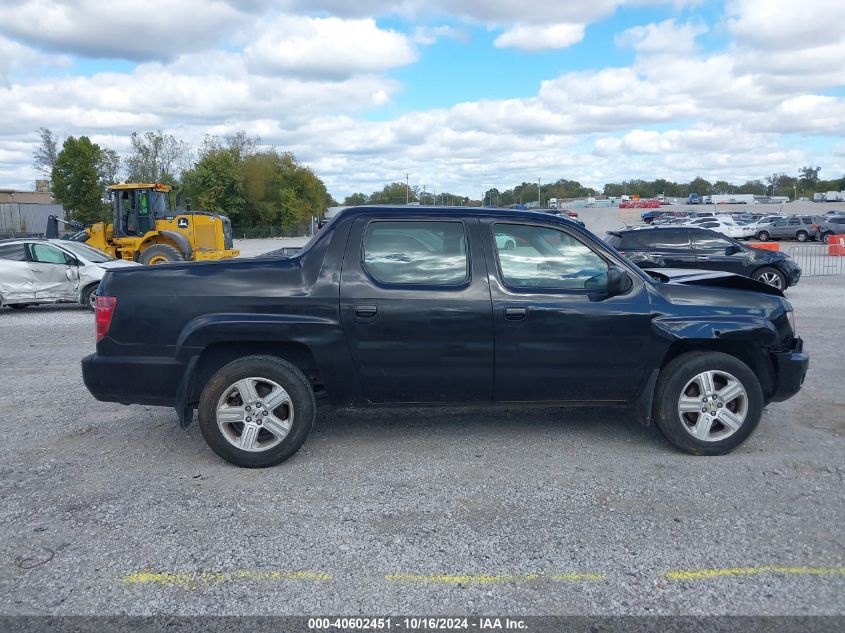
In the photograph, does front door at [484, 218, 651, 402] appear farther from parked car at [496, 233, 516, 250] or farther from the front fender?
the front fender

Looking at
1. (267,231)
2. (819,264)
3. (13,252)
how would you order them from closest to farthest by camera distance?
(13,252) < (819,264) < (267,231)

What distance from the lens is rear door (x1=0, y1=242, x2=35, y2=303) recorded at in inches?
559

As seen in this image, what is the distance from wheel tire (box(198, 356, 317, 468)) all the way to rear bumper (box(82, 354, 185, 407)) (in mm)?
272

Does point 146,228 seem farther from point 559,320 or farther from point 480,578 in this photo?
point 480,578

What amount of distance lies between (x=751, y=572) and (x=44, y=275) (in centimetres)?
1385

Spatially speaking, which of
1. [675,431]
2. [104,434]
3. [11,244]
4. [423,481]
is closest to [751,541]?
[675,431]

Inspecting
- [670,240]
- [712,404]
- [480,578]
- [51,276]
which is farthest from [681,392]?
[51,276]

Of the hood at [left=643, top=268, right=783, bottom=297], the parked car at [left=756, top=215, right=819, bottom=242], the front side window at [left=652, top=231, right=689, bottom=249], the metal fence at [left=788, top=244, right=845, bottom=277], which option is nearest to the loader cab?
the front side window at [left=652, top=231, right=689, bottom=249]

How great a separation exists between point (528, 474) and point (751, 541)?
58.2 inches

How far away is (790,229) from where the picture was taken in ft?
145

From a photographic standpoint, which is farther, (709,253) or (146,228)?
(146,228)

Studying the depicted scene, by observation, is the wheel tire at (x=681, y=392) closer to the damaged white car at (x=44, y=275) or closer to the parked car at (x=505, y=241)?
the parked car at (x=505, y=241)

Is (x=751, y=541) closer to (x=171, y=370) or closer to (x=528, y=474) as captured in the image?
(x=528, y=474)

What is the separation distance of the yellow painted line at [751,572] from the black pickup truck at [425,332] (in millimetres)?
1634
